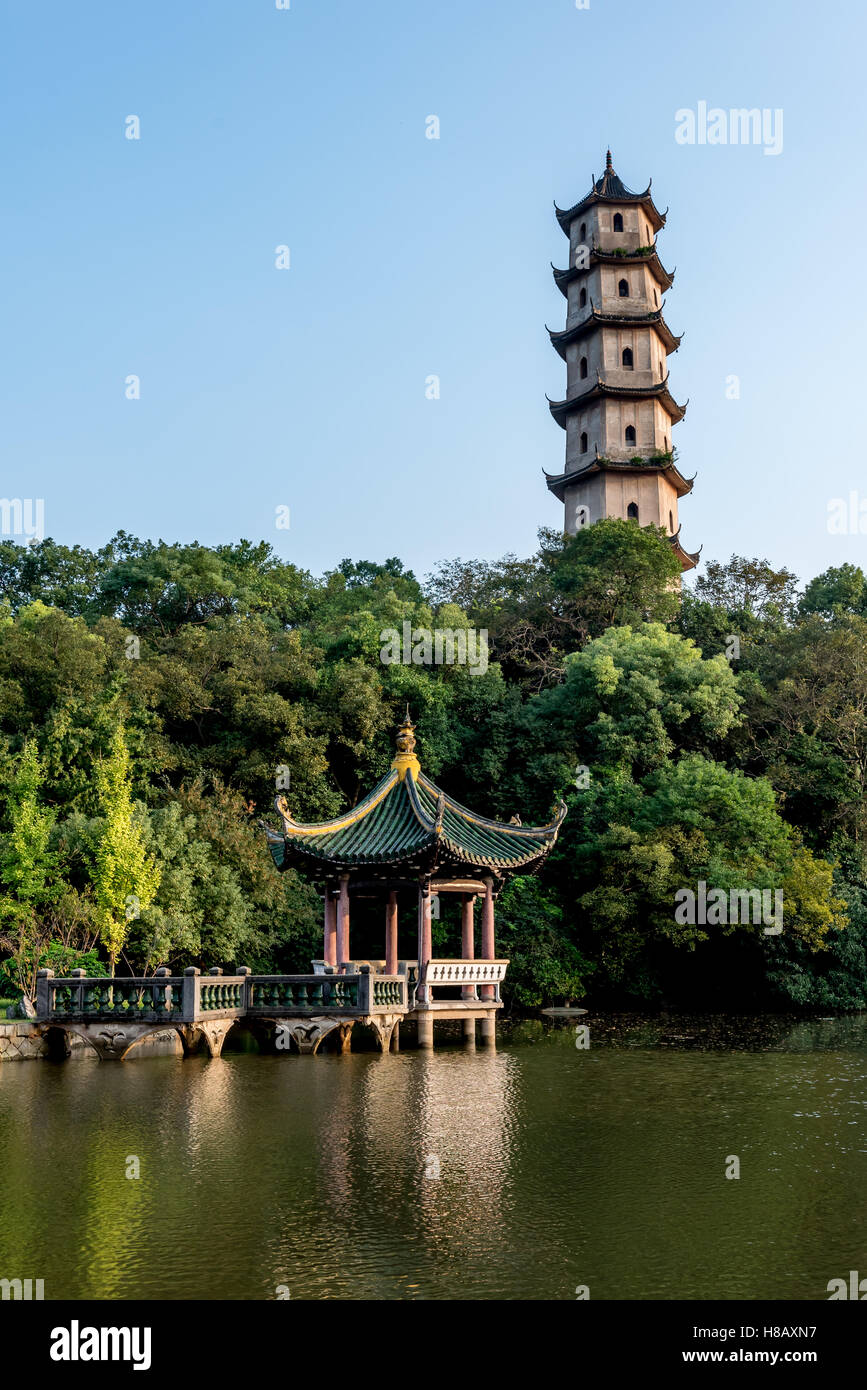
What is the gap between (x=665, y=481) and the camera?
3378cm

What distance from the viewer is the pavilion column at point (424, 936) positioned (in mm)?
15953

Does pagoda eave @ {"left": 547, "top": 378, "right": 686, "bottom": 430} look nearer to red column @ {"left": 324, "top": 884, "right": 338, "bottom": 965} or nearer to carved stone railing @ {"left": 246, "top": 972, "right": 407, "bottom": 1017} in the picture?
red column @ {"left": 324, "top": 884, "right": 338, "bottom": 965}

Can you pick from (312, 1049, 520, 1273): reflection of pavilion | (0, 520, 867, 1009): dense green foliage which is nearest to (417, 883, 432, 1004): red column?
(312, 1049, 520, 1273): reflection of pavilion

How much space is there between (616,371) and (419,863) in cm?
2214

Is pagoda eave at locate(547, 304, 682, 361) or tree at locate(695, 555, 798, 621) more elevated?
pagoda eave at locate(547, 304, 682, 361)

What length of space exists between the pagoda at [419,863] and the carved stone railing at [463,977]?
14mm

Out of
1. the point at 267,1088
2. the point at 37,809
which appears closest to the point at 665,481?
the point at 37,809

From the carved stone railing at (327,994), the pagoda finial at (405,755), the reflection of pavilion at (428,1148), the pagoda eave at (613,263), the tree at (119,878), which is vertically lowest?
the reflection of pavilion at (428,1148)

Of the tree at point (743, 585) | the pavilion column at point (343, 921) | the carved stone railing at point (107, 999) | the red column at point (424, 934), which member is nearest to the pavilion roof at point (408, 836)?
the pavilion column at point (343, 921)

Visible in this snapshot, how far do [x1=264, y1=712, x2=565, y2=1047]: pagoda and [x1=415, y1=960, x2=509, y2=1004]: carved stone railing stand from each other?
0.01 m

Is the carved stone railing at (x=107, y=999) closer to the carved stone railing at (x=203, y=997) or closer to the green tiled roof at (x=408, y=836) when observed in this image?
the carved stone railing at (x=203, y=997)

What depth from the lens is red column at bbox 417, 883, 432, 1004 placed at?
15953 mm

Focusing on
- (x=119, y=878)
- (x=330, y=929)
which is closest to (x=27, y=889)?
(x=119, y=878)
